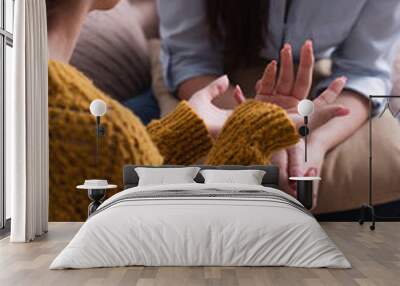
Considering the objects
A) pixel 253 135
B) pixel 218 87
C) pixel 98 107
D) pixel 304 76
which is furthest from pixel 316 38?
pixel 98 107

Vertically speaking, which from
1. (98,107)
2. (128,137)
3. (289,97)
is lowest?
→ (128,137)

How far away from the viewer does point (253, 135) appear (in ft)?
21.1

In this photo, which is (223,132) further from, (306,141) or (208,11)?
(208,11)

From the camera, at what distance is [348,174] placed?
6.71m

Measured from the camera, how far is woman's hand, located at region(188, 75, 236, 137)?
672cm

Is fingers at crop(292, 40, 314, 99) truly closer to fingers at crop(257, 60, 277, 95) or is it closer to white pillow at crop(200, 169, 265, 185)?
fingers at crop(257, 60, 277, 95)

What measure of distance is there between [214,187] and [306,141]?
192 cm

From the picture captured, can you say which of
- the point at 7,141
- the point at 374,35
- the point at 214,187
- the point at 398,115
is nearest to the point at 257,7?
the point at 374,35

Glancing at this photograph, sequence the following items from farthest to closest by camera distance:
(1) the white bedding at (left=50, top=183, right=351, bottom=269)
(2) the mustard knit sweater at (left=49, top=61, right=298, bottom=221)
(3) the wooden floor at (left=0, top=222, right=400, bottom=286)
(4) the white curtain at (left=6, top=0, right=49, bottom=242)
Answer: (2) the mustard knit sweater at (left=49, top=61, right=298, bottom=221), (4) the white curtain at (left=6, top=0, right=49, bottom=242), (1) the white bedding at (left=50, top=183, right=351, bottom=269), (3) the wooden floor at (left=0, top=222, right=400, bottom=286)

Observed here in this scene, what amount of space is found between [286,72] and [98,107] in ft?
6.87

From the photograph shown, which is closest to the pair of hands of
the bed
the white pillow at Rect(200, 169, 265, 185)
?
the white pillow at Rect(200, 169, 265, 185)

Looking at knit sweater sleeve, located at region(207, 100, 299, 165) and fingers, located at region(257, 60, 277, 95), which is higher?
fingers, located at region(257, 60, 277, 95)

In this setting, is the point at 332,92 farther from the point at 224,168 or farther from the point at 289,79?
the point at 224,168

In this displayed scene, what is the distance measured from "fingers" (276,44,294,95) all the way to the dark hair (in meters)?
0.29
